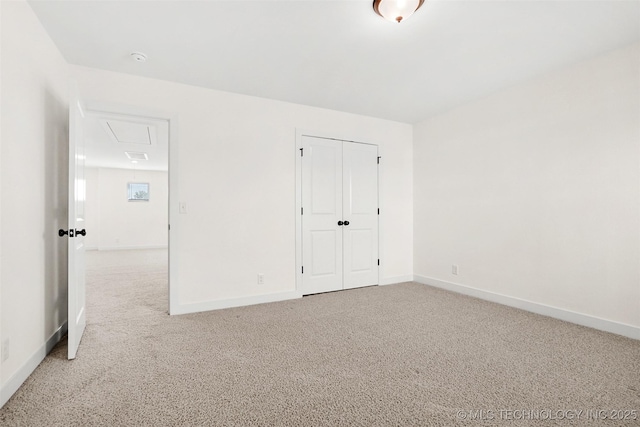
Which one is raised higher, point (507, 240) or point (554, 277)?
point (507, 240)

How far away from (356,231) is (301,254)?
0.90 meters

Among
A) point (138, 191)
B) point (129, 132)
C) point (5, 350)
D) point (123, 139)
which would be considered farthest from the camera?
point (138, 191)

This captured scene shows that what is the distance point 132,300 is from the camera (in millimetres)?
3602

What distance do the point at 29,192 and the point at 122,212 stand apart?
8.13m

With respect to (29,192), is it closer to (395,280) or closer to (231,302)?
(231,302)

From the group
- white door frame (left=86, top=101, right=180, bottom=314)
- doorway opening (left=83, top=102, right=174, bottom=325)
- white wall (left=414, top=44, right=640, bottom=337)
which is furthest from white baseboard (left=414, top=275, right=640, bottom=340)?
doorway opening (left=83, top=102, right=174, bottom=325)

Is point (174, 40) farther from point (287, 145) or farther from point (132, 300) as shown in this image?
point (132, 300)

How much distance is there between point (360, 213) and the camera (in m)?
4.27

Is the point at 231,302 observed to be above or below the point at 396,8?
below

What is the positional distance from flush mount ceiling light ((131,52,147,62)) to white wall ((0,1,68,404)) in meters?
0.55

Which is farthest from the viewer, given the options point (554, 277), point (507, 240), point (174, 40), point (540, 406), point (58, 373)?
point (507, 240)

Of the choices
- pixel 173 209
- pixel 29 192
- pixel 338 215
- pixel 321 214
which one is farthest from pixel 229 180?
pixel 29 192

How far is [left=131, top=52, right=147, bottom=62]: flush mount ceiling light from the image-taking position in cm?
258

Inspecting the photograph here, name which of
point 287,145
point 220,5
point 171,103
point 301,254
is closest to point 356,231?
point 301,254
